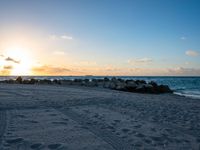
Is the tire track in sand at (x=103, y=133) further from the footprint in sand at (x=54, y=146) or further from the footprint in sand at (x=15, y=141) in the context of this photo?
the footprint in sand at (x=15, y=141)

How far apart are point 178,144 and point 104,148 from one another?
1.73 metres

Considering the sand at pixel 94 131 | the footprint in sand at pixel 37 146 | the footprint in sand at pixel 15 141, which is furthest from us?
the sand at pixel 94 131

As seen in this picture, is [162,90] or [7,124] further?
[162,90]

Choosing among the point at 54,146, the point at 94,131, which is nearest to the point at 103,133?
the point at 94,131

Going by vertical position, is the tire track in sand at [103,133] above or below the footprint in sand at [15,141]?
below

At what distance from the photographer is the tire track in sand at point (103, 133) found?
4777 millimetres

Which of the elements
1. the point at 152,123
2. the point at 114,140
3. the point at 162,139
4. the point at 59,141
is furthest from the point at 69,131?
the point at 152,123

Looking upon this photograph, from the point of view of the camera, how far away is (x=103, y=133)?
5555 mm

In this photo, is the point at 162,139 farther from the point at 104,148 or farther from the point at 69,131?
the point at 69,131

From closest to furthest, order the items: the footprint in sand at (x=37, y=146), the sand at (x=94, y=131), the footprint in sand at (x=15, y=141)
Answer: the footprint in sand at (x=37, y=146), the footprint in sand at (x=15, y=141), the sand at (x=94, y=131)

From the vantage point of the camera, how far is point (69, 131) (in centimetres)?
561

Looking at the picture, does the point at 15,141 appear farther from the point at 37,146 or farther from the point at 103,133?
the point at 103,133

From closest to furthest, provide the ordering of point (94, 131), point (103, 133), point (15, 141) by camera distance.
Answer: point (15, 141) < point (103, 133) < point (94, 131)

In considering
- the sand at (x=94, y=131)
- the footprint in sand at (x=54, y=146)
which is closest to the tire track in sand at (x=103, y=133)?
the sand at (x=94, y=131)
